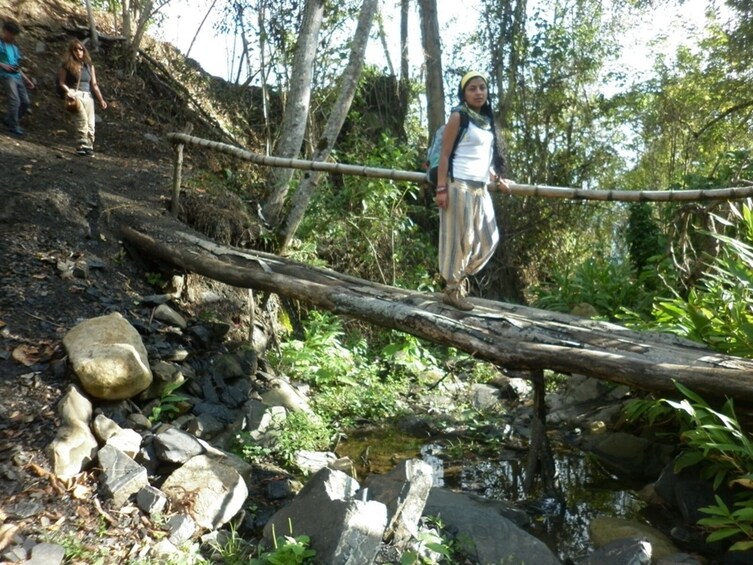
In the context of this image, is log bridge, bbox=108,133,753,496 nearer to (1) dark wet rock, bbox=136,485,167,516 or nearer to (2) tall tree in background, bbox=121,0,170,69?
(1) dark wet rock, bbox=136,485,167,516

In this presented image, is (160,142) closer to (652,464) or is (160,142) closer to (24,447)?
(24,447)

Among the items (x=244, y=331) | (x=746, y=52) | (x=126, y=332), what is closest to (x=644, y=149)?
(x=746, y=52)

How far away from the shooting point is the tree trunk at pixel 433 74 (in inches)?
507

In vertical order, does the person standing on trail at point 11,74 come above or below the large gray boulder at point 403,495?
above

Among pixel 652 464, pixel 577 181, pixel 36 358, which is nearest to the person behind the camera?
pixel 36 358

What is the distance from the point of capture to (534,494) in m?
5.12

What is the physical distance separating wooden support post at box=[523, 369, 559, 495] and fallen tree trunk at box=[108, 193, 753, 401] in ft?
1.84

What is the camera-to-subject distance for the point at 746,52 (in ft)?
43.6

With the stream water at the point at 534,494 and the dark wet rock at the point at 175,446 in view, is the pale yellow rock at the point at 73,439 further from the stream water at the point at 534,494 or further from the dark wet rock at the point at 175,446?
the stream water at the point at 534,494

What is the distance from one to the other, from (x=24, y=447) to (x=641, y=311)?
7708 mm

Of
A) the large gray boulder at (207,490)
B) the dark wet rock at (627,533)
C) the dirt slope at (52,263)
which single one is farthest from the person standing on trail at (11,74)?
the dark wet rock at (627,533)

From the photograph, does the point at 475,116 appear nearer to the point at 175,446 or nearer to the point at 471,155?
the point at 471,155

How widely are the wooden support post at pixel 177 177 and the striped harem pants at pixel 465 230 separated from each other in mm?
3456

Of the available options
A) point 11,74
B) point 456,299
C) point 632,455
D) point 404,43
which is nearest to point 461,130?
point 456,299
